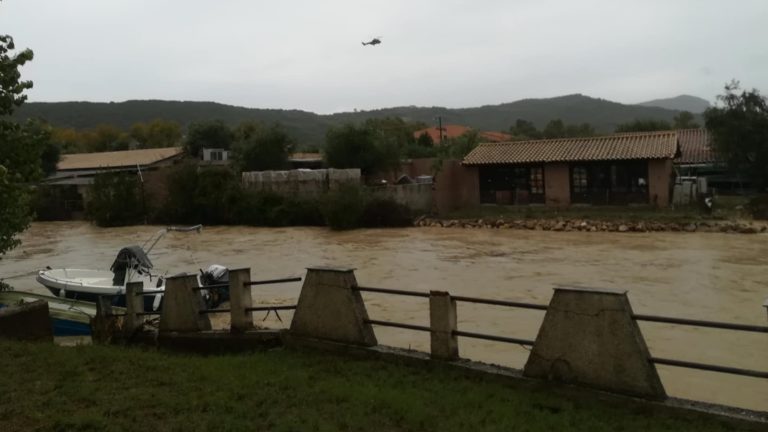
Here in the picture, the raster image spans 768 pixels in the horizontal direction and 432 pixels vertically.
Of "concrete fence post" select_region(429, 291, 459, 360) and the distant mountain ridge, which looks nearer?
"concrete fence post" select_region(429, 291, 459, 360)

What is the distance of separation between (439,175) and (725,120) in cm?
1634

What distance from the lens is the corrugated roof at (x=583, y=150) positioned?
35125mm

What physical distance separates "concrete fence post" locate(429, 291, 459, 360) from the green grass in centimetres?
18

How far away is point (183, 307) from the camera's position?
8.68 metres

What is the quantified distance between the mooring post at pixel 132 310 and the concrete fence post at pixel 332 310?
3.02m

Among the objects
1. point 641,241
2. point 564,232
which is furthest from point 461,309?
point 564,232

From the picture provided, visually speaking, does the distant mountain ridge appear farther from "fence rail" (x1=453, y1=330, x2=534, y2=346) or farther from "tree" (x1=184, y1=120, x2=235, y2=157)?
"fence rail" (x1=453, y1=330, x2=534, y2=346)

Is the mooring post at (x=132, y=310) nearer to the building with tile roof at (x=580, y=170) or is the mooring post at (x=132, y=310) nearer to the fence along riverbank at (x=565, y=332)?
the fence along riverbank at (x=565, y=332)

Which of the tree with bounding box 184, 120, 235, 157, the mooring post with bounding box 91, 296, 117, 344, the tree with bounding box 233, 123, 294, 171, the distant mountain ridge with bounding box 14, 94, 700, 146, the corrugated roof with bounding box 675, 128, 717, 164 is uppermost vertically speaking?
the distant mountain ridge with bounding box 14, 94, 700, 146

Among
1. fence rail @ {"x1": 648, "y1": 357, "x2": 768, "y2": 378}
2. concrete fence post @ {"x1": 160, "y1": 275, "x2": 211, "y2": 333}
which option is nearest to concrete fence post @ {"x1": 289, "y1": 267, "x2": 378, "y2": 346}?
concrete fence post @ {"x1": 160, "y1": 275, "x2": 211, "y2": 333}

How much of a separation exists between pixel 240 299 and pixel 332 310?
1469 millimetres

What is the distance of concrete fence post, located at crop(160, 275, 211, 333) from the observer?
8617 millimetres

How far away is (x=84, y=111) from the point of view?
4791 inches

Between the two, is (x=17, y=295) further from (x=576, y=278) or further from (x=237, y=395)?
(x=576, y=278)
